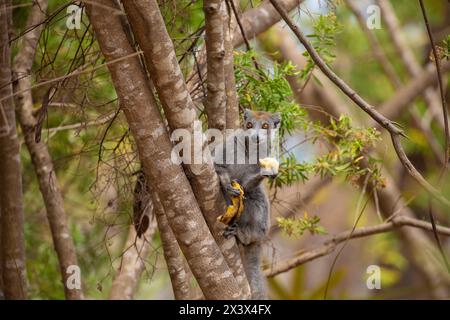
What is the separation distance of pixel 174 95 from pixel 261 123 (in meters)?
0.91

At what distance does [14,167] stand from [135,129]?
81.0 inches

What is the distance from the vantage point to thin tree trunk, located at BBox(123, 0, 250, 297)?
354 cm

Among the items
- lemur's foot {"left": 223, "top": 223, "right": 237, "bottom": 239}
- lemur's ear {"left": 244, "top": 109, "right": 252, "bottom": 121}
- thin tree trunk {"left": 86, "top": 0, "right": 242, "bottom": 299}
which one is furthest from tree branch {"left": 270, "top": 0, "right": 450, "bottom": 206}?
lemur's foot {"left": 223, "top": 223, "right": 237, "bottom": 239}

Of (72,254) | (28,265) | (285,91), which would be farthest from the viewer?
(28,265)

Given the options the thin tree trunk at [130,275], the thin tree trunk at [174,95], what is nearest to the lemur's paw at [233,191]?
the thin tree trunk at [174,95]

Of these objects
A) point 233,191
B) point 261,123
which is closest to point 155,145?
point 233,191

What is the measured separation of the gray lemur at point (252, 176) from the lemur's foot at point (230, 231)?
12 cm

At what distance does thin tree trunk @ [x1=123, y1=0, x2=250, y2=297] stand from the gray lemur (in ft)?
1.44

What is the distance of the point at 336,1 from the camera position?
4887mm

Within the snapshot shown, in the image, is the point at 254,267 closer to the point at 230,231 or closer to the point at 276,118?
the point at 230,231

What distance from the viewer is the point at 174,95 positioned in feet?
12.1
